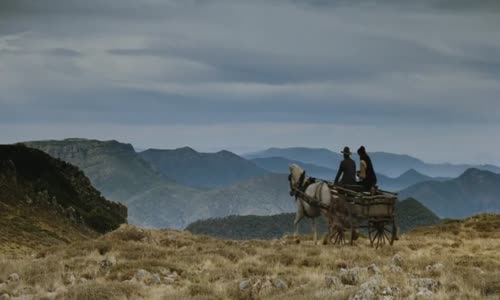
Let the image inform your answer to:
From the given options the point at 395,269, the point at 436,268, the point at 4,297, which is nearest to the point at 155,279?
the point at 4,297

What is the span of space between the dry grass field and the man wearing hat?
166 inches

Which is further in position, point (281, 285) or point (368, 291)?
point (281, 285)

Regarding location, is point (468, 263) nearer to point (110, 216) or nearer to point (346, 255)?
point (346, 255)

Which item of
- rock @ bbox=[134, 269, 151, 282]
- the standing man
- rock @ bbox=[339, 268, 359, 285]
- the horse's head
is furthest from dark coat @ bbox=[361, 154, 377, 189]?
rock @ bbox=[134, 269, 151, 282]

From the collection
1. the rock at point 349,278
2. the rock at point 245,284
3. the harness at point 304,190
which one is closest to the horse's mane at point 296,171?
the harness at point 304,190

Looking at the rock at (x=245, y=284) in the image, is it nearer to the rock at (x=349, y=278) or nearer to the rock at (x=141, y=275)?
the rock at (x=349, y=278)

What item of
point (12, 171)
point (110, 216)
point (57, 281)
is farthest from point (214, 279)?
point (110, 216)

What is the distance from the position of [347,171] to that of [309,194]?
6.89ft

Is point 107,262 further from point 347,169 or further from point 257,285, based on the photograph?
point 347,169

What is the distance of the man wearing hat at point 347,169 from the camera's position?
26.3 meters

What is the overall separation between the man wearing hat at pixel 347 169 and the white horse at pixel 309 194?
840 mm

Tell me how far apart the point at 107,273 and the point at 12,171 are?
258ft

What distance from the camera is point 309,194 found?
90.0ft

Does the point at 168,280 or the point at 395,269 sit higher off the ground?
the point at 395,269
